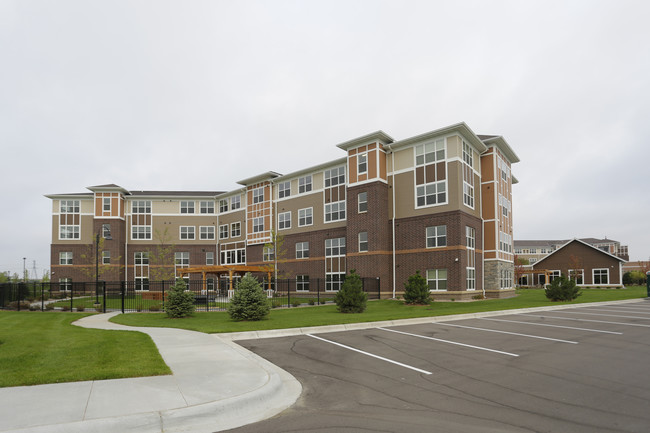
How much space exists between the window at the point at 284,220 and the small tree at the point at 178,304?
25017 millimetres

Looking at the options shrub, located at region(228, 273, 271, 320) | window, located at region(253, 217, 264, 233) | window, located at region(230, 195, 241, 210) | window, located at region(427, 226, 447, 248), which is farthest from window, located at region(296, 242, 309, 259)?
shrub, located at region(228, 273, 271, 320)

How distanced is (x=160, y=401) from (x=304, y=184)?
39.4 metres

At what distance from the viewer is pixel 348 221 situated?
1492 inches

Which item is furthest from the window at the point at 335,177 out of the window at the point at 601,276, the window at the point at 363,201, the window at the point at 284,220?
the window at the point at 601,276

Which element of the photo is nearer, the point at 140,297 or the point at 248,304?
the point at 248,304

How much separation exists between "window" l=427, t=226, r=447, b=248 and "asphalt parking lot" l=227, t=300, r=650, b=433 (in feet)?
59.1

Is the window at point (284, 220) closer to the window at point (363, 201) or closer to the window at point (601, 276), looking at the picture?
the window at point (363, 201)

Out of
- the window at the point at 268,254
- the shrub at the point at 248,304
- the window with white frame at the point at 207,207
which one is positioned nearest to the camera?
the shrub at the point at 248,304

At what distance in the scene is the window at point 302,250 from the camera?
1730 inches

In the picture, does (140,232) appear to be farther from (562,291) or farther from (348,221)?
(562,291)

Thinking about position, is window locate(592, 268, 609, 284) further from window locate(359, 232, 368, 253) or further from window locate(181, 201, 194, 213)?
window locate(181, 201, 194, 213)

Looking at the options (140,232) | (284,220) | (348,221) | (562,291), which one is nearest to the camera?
(562,291)

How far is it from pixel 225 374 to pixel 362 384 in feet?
8.64

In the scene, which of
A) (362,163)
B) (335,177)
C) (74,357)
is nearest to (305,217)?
(335,177)
